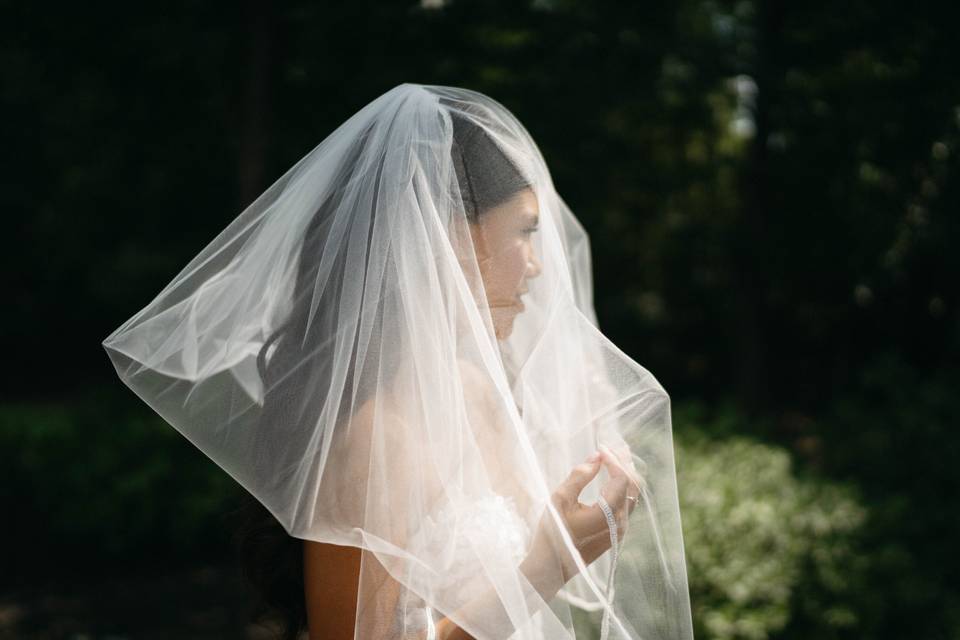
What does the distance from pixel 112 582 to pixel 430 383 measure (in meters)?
5.43

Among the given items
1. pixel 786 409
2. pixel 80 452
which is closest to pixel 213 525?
pixel 80 452

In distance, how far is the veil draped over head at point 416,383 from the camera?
1.73m

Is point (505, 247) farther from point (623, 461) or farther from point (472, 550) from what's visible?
point (472, 550)

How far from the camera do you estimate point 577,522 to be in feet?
5.82

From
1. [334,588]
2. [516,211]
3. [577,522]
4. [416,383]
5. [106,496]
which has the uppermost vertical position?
[516,211]

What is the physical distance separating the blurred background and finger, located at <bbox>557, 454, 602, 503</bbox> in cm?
123

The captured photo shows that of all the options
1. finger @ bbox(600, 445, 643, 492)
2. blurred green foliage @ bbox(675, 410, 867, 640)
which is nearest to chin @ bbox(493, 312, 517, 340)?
finger @ bbox(600, 445, 643, 492)

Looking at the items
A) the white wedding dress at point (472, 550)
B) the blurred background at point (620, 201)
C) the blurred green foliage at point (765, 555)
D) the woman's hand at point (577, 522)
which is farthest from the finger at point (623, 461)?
the blurred green foliage at point (765, 555)

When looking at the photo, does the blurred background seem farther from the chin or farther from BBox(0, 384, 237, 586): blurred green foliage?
the chin

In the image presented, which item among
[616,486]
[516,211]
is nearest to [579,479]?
[616,486]

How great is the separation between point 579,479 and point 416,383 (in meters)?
0.39

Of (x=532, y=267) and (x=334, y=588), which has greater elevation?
(x=532, y=267)

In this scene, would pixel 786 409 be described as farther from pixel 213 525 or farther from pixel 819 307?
pixel 213 525

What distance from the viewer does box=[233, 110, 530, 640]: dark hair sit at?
5.95 ft
